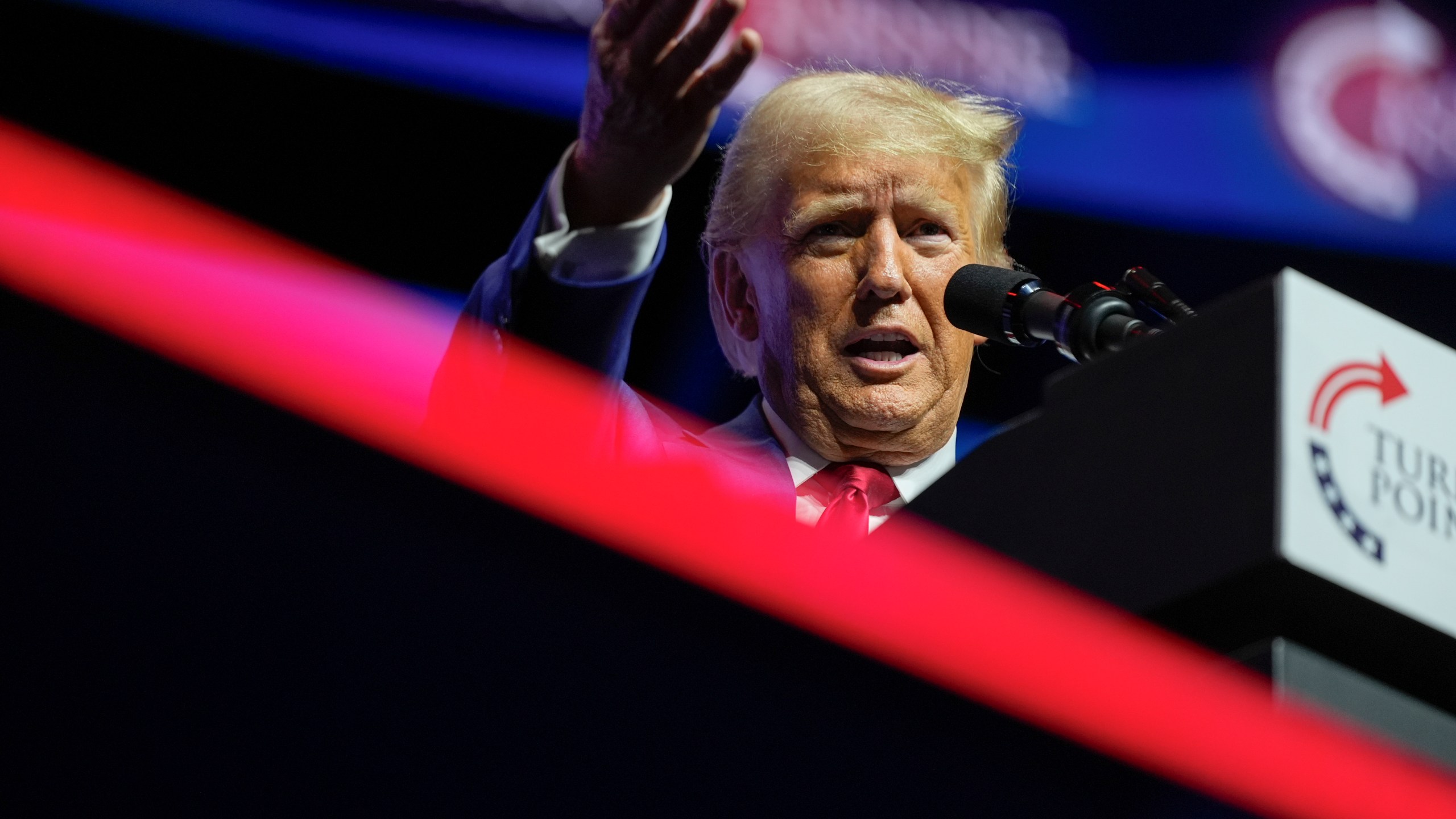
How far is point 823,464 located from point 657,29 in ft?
2.75

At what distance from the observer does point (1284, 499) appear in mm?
639

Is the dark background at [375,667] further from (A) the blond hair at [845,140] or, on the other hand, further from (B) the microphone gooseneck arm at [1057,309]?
(A) the blond hair at [845,140]

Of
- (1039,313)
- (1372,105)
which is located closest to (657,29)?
(1039,313)

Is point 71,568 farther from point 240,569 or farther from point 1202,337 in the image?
point 1202,337

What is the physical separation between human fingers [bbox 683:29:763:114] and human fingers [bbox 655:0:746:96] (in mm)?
12

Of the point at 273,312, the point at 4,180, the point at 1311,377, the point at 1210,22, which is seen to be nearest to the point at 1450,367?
the point at 1311,377

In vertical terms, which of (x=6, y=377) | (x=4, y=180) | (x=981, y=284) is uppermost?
(x=4, y=180)

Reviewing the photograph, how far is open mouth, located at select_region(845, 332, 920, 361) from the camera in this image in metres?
1.92

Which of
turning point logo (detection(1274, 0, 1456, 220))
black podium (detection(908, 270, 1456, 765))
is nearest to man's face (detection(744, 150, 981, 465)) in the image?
black podium (detection(908, 270, 1456, 765))

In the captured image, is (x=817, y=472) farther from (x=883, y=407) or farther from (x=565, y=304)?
(x=565, y=304)

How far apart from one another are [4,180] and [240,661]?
148 centimetres

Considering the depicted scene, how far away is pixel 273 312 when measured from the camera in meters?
1.73

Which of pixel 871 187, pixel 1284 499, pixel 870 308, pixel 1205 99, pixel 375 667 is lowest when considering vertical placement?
pixel 375 667

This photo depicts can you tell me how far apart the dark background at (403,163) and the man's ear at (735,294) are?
1.74 feet
